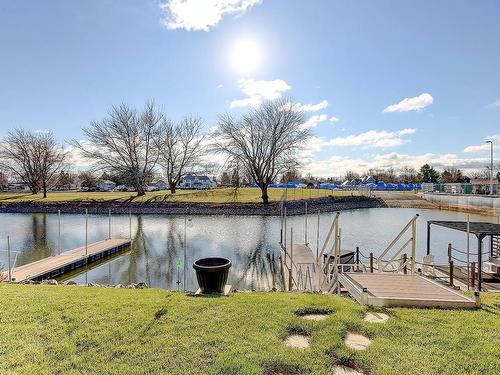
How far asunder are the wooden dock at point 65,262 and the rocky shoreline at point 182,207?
733 inches

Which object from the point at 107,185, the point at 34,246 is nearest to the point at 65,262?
the point at 34,246

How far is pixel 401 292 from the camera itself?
240 inches

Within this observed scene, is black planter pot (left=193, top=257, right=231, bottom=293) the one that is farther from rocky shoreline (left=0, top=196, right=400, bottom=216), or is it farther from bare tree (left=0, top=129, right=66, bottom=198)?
bare tree (left=0, top=129, right=66, bottom=198)

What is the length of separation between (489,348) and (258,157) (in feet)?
125

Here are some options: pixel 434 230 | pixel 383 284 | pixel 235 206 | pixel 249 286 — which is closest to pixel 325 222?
pixel 434 230

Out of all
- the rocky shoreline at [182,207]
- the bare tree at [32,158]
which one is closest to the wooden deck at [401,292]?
the rocky shoreline at [182,207]

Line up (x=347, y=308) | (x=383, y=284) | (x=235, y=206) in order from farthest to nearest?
(x=235, y=206) → (x=383, y=284) → (x=347, y=308)

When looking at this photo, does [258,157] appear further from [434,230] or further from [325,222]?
[434,230]

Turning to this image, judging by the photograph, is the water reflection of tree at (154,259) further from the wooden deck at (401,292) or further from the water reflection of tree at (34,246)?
the wooden deck at (401,292)

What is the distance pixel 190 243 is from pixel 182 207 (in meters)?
19.7

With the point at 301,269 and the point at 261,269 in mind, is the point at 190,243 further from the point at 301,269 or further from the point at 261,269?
the point at 301,269

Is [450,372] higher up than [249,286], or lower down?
higher up

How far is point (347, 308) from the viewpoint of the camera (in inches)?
215

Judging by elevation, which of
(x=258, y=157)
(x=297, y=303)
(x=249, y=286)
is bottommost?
(x=249, y=286)
